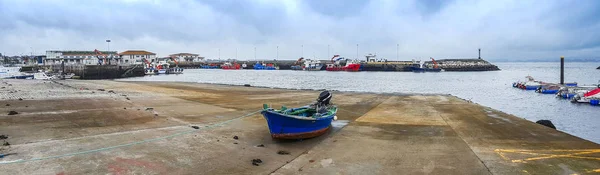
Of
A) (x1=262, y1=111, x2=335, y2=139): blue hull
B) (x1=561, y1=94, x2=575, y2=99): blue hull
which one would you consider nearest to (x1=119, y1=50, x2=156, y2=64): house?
(x1=561, y1=94, x2=575, y2=99): blue hull

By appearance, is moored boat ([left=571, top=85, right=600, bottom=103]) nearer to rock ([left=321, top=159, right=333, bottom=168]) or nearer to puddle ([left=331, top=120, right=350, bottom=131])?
puddle ([left=331, top=120, right=350, bottom=131])

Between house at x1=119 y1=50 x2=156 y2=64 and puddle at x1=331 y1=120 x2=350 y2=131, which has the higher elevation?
house at x1=119 y1=50 x2=156 y2=64

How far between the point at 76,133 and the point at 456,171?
31.3 feet

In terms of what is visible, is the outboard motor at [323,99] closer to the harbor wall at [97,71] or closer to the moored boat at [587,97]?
the moored boat at [587,97]

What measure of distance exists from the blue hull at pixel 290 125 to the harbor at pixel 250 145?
257 millimetres

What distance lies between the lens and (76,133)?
10492 mm

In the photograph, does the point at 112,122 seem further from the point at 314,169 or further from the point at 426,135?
the point at 426,135

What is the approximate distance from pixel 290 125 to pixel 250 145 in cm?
123

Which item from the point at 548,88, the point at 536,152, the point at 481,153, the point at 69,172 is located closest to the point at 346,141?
the point at 481,153

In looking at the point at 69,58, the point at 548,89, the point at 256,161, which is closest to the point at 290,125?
the point at 256,161

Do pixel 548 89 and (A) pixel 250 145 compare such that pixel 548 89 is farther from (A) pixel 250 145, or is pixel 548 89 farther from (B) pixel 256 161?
(B) pixel 256 161

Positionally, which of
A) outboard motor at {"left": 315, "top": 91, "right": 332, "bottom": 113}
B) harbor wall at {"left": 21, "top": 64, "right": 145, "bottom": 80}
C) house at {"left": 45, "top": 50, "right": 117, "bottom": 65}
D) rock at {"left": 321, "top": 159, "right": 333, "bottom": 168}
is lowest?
rock at {"left": 321, "top": 159, "right": 333, "bottom": 168}

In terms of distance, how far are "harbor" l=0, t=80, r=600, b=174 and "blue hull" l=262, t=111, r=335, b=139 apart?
0.84 ft

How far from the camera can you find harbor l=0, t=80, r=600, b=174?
8352 millimetres
